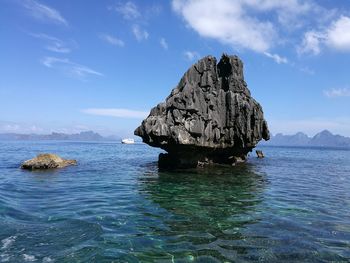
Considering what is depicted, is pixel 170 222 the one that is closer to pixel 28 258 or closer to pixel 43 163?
pixel 28 258

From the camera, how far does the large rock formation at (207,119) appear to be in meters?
37.8

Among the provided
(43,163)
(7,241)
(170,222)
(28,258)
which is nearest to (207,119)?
(43,163)

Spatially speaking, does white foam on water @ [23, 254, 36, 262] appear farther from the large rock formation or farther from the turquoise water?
the large rock formation

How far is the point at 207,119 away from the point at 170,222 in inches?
1030

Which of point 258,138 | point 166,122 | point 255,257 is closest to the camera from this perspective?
point 255,257

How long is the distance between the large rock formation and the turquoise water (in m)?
9.91

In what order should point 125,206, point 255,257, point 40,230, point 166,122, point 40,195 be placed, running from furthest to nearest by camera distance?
point 166,122
point 40,195
point 125,206
point 40,230
point 255,257

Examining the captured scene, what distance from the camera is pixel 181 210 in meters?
19.2

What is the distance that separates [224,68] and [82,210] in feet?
124

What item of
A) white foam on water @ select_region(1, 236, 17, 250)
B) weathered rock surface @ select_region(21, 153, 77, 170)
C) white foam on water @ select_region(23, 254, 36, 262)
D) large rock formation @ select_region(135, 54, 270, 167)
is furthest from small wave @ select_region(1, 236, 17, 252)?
weathered rock surface @ select_region(21, 153, 77, 170)

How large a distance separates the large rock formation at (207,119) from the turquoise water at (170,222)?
9.91 metres

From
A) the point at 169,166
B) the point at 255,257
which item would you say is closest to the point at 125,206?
the point at 255,257

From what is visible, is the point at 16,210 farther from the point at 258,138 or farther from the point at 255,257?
the point at 258,138

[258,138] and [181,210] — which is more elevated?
[258,138]
